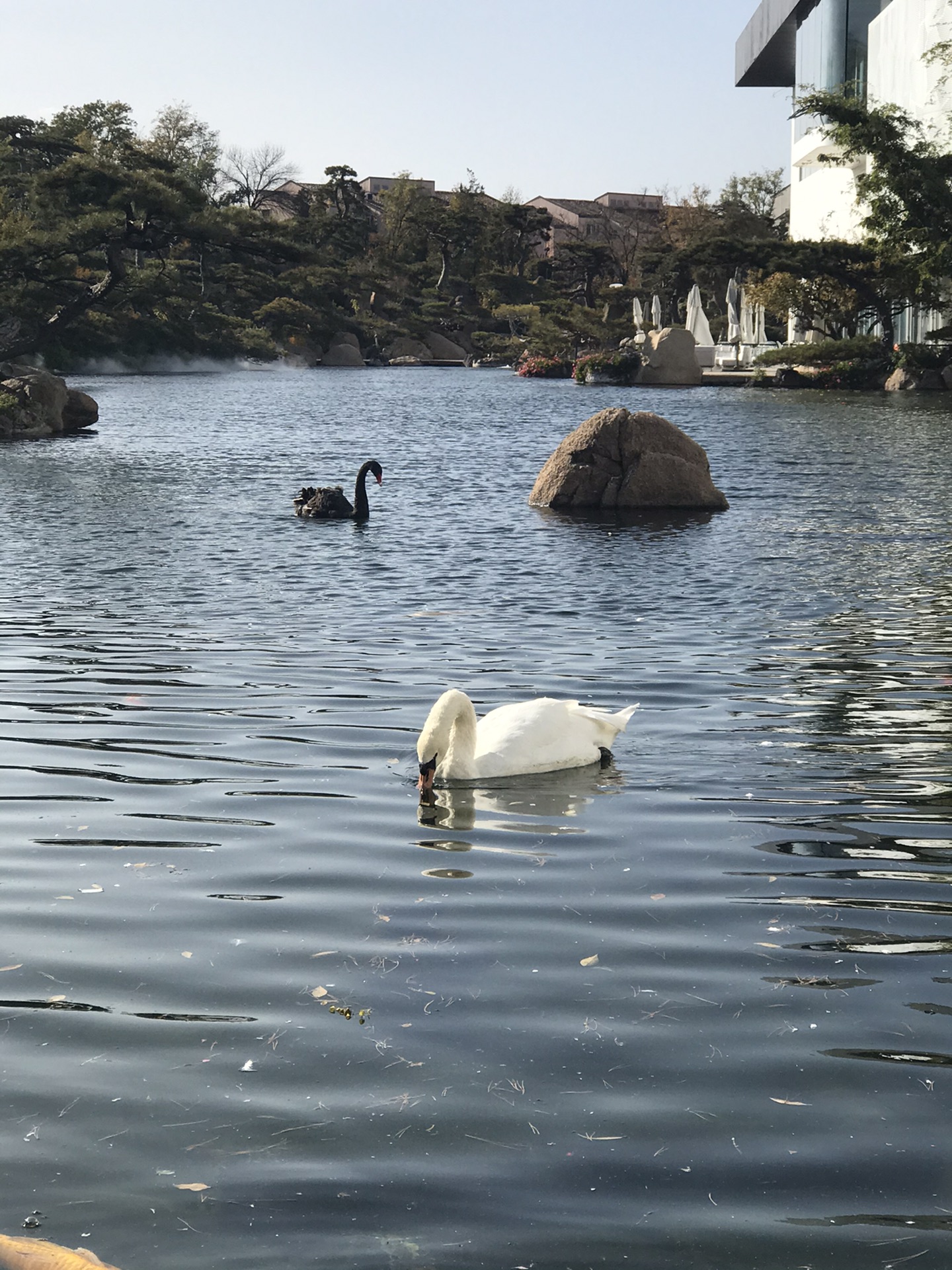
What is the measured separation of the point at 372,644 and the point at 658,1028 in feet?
19.4

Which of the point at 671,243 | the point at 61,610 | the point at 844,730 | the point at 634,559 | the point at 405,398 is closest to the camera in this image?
the point at 844,730

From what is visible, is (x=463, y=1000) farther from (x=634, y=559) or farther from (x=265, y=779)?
(x=634, y=559)

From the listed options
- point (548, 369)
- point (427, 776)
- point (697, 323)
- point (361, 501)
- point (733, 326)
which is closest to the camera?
point (427, 776)

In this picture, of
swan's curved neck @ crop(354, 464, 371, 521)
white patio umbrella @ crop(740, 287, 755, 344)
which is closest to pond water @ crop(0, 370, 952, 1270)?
swan's curved neck @ crop(354, 464, 371, 521)

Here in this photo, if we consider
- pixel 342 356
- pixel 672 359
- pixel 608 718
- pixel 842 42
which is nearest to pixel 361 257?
pixel 342 356

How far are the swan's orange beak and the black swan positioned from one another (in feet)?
35.2

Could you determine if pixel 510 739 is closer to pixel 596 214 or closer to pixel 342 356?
pixel 342 356

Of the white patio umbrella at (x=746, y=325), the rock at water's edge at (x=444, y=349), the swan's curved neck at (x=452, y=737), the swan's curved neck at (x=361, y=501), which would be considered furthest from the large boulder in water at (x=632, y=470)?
the rock at water's edge at (x=444, y=349)

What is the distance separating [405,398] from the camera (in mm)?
46969

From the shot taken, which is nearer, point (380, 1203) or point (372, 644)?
point (380, 1203)

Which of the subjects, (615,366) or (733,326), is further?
(733,326)

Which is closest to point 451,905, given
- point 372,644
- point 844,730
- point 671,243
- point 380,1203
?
point 380,1203

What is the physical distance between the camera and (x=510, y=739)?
5867mm

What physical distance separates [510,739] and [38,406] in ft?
85.9
